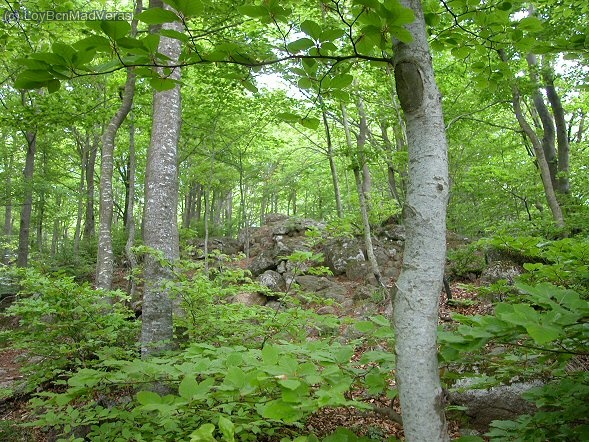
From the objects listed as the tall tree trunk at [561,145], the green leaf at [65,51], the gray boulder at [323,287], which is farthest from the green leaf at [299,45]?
the tall tree trunk at [561,145]

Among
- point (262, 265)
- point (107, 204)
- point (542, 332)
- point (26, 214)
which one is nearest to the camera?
point (542, 332)

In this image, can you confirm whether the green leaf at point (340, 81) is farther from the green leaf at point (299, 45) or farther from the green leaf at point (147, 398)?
the green leaf at point (147, 398)

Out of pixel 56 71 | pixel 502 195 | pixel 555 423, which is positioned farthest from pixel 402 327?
pixel 502 195

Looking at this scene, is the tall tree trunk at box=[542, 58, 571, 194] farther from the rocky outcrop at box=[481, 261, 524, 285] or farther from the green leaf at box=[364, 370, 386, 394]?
the green leaf at box=[364, 370, 386, 394]

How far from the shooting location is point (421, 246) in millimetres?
1137

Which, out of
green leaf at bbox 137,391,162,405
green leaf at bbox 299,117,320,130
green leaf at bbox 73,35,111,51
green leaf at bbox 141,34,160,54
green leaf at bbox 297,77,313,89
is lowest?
green leaf at bbox 137,391,162,405

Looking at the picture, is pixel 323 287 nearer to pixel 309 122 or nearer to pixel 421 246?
pixel 309 122

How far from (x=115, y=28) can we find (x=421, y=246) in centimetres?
108

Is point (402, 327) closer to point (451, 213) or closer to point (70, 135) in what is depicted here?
point (451, 213)

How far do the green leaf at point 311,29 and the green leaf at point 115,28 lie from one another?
1.65 feet

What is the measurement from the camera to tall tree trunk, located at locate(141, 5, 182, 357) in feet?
12.1

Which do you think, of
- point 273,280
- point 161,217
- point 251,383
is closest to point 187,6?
point 251,383

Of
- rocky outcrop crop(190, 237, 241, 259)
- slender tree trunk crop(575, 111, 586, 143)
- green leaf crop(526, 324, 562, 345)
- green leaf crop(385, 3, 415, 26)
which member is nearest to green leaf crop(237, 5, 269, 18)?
green leaf crop(385, 3, 415, 26)

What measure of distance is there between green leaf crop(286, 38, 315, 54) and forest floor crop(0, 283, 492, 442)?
132cm
